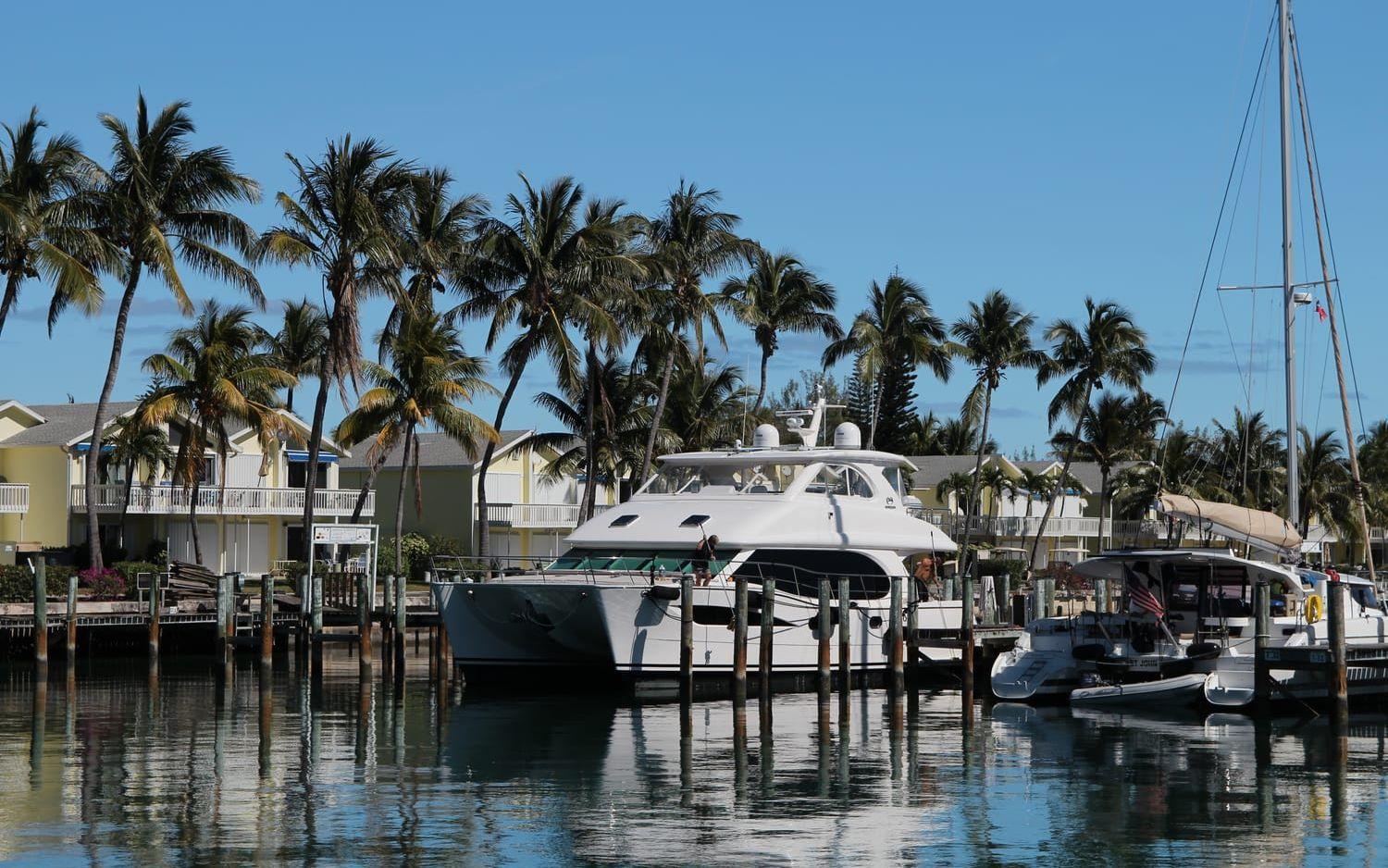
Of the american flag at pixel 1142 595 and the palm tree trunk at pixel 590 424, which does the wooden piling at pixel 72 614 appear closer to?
the palm tree trunk at pixel 590 424

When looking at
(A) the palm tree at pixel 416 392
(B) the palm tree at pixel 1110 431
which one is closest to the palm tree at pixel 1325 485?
(B) the palm tree at pixel 1110 431

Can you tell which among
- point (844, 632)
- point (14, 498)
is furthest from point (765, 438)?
point (14, 498)

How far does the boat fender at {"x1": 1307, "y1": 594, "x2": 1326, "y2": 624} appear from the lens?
2850 centimetres

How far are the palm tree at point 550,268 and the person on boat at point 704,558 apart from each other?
60.2 ft

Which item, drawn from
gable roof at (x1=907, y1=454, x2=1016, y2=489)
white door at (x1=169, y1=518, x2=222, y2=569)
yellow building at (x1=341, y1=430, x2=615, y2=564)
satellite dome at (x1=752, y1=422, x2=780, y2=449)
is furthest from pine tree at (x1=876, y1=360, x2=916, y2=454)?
satellite dome at (x1=752, y1=422, x2=780, y2=449)

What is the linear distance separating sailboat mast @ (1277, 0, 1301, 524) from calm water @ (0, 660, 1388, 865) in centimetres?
561

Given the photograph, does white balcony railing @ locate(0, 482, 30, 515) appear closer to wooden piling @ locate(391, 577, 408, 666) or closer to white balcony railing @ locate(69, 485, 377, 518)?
white balcony railing @ locate(69, 485, 377, 518)

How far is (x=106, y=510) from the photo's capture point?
178 feet

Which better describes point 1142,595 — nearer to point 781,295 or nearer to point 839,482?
point 839,482

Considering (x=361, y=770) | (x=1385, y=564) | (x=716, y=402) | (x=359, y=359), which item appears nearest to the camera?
(x=361, y=770)

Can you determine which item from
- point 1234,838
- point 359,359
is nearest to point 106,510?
point 359,359

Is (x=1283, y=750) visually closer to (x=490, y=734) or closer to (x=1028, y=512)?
(x=490, y=734)

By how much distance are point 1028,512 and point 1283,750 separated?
54.3 m

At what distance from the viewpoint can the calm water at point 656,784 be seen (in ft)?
56.5
